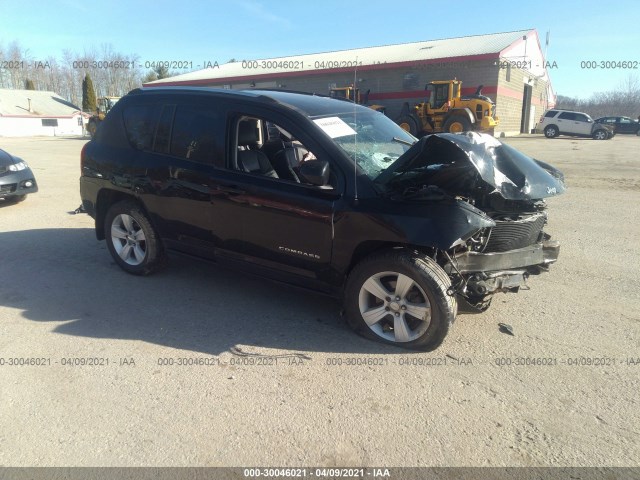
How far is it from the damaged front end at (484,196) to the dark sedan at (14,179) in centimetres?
769

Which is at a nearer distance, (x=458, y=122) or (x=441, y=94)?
(x=458, y=122)

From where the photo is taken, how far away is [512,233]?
358 centimetres

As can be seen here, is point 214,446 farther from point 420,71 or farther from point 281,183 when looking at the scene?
point 420,71

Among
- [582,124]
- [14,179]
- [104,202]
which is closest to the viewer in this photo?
[104,202]

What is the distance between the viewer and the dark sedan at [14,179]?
8234mm

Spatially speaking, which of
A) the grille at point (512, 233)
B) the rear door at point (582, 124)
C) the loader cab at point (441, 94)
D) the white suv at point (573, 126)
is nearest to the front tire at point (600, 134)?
the white suv at point (573, 126)

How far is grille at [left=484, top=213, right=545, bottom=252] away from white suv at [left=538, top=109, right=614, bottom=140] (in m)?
31.5

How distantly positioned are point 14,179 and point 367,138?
23.8 feet

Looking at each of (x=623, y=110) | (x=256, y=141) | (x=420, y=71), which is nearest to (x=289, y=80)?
(x=420, y=71)

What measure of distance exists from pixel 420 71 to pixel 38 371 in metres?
32.0

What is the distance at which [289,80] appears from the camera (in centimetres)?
3744

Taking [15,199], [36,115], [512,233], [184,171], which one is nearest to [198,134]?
[184,171]

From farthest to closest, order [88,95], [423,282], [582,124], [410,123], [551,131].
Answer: [88,95], [551,131], [582,124], [410,123], [423,282]

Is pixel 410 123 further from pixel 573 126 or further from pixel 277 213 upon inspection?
pixel 277 213
